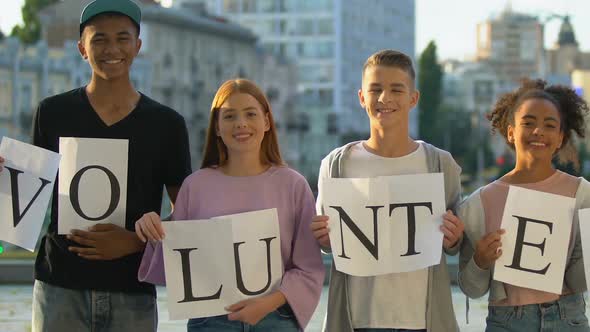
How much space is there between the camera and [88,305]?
4.13m

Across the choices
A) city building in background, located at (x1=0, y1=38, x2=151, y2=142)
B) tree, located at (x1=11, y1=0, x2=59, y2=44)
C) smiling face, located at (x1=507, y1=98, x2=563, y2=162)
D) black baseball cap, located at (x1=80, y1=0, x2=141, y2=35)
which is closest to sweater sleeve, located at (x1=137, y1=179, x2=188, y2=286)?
black baseball cap, located at (x1=80, y1=0, x2=141, y2=35)

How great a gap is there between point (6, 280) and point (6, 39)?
184ft

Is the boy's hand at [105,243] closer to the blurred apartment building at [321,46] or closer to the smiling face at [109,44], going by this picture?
the smiling face at [109,44]

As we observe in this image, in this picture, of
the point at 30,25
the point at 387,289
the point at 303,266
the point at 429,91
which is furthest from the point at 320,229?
the point at 429,91

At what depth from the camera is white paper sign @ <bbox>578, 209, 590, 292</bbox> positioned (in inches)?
163

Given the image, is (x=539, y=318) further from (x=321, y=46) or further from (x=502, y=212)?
(x=321, y=46)

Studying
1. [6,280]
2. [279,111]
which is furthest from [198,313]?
[279,111]

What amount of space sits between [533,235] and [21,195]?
1557mm

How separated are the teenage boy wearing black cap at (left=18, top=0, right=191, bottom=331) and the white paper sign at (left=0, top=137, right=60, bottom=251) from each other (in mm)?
50

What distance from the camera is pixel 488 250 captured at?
4145 millimetres

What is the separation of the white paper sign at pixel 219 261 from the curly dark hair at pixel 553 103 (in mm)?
824

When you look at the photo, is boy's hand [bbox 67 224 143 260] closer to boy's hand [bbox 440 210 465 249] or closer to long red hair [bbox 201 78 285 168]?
Result: long red hair [bbox 201 78 285 168]

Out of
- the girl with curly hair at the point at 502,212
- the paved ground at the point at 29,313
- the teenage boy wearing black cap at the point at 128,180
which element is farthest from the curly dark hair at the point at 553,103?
the paved ground at the point at 29,313

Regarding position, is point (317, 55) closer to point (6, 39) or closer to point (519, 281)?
point (6, 39)
